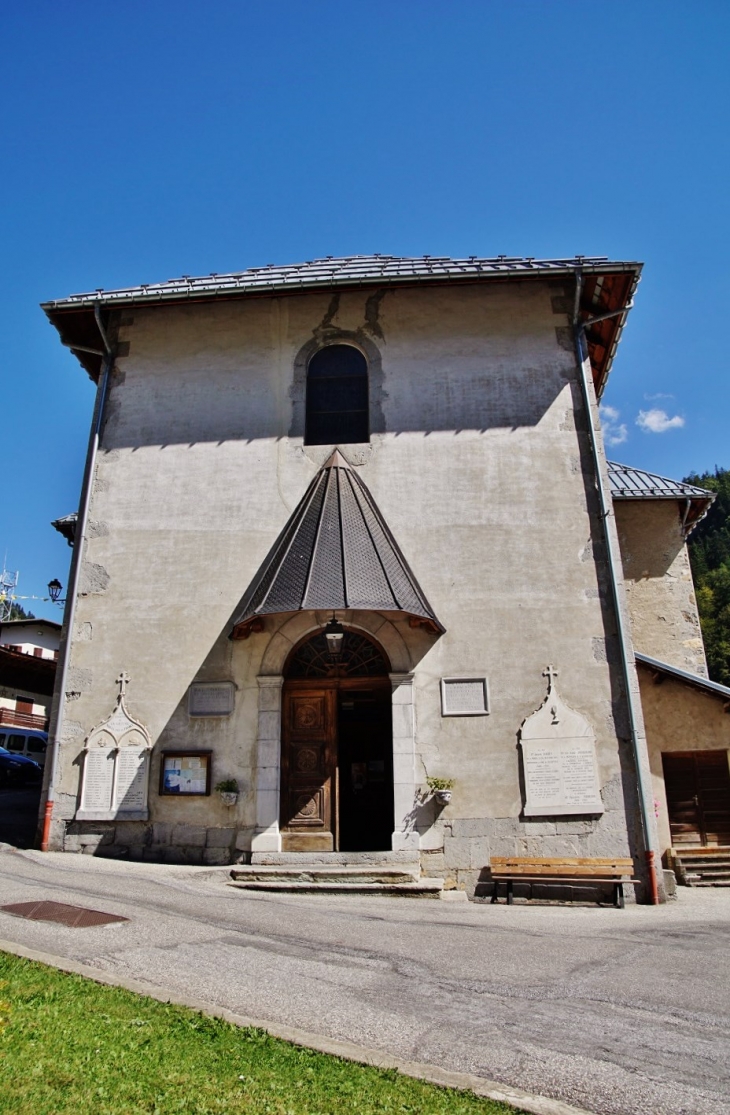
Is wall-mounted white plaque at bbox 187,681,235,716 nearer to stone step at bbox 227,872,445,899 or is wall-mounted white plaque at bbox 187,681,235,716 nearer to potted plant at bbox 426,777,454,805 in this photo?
stone step at bbox 227,872,445,899

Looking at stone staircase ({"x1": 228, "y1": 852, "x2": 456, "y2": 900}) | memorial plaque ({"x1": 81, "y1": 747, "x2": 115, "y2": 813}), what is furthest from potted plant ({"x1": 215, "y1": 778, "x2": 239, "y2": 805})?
memorial plaque ({"x1": 81, "y1": 747, "x2": 115, "y2": 813})

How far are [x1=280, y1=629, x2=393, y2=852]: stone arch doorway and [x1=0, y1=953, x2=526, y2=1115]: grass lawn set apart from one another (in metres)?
6.38

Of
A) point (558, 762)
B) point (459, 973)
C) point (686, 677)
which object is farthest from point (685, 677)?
point (459, 973)

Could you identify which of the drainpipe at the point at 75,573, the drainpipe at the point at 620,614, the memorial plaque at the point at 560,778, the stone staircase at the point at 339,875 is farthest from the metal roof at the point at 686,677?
the drainpipe at the point at 75,573

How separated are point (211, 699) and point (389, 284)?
7.00m

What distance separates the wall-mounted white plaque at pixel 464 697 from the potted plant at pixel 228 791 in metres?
3.03

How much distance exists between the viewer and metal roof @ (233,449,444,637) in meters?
10.4

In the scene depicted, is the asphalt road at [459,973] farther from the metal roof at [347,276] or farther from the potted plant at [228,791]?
the metal roof at [347,276]

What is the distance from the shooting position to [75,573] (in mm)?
12125

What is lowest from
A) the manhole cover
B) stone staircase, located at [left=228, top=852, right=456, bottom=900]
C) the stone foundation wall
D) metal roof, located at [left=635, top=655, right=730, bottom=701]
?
the manhole cover

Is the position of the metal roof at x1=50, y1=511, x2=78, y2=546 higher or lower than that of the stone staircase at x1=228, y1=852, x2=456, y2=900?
higher

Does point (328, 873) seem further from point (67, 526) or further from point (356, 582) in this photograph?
point (67, 526)

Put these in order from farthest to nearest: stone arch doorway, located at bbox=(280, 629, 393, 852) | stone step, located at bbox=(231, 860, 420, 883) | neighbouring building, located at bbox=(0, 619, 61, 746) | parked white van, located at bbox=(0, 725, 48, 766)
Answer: neighbouring building, located at bbox=(0, 619, 61, 746) → parked white van, located at bbox=(0, 725, 48, 766) → stone arch doorway, located at bbox=(280, 629, 393, 852) → stone step, located at bbox=(231, 860, 420, 883)

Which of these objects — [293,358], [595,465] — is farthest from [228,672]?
[595,465]
